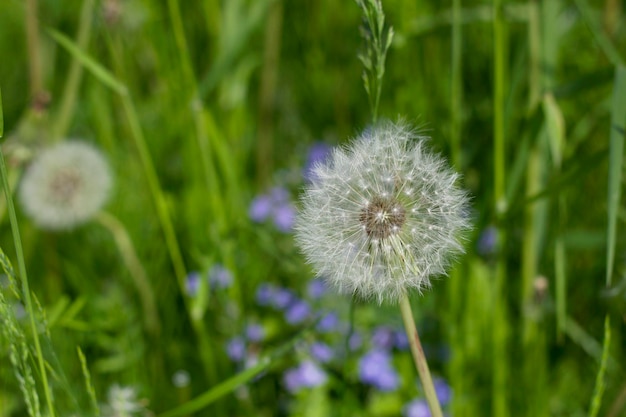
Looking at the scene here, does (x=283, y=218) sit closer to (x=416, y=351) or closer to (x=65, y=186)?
(x=65, y=186)

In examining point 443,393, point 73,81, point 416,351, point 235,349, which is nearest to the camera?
point 416,351

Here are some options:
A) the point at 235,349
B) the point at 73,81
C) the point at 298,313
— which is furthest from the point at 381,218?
the point at 73,81

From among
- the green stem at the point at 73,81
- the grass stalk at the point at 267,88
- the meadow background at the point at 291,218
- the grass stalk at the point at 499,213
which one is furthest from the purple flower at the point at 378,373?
the green stem at the point at 73,81

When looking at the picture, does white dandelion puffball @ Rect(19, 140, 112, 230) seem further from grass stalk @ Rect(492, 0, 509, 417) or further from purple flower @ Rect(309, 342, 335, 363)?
grass stalk @ Rect(492, 0, 509, 417)

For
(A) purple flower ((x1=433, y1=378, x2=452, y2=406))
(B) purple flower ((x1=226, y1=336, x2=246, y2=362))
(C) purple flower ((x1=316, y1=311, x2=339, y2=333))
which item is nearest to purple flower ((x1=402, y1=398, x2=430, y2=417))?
(A) purple flower ((x1=433, y1=378, x2=452, y2=406))

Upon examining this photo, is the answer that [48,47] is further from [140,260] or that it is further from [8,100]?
[140,260]

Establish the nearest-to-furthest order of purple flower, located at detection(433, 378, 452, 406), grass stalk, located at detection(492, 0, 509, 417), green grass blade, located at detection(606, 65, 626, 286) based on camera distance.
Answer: green grass blade, located at detection(606, 65, 626, 286), grass stalk, located at detection(492, 0, 509, 417), purple flower, located at detection(433, 378, 452, 406)

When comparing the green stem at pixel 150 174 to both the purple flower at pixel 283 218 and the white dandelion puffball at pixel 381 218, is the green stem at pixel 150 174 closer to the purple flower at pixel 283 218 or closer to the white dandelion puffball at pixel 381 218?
the purple flower at pixel 283 218
